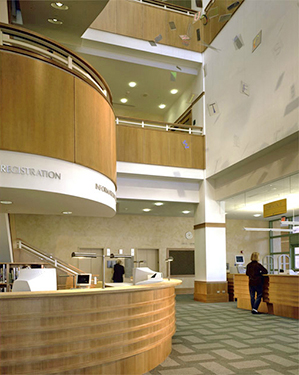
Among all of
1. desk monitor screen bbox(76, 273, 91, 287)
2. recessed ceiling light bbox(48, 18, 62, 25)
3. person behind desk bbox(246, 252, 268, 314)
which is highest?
recessed ceiling light bbox(48, 18, 62, 25)

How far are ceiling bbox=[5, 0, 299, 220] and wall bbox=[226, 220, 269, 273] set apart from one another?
30.2 inches

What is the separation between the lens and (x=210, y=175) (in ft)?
39.5

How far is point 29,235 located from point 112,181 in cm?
831

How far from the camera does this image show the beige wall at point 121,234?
14531 millimetres

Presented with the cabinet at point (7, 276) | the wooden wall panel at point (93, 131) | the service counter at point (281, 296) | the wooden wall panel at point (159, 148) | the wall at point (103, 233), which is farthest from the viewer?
the wall at point (103, 233)

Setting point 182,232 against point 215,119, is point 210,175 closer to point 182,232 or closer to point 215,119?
point 215,119

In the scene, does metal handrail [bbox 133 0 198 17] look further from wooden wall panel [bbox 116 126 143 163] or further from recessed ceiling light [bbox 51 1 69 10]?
wooden wall panel [bbox 116 126 143 163]

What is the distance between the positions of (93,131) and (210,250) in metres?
7.06

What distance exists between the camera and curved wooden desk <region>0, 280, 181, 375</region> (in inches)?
147

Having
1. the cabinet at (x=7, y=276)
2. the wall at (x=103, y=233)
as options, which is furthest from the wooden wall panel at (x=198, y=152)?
the cabinet at (x=7, y=276)

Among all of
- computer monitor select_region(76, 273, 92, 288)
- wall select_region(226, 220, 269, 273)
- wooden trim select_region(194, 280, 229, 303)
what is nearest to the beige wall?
wall select_region(226, 220, 269, 273)

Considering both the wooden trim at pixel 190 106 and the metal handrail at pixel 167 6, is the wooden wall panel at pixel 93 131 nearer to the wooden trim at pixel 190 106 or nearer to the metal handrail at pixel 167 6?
the wooden trim at pixel 190 106

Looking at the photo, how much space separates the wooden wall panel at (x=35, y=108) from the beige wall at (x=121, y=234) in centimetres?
950

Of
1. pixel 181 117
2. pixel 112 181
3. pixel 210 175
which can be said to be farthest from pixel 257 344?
pixel 181 117
